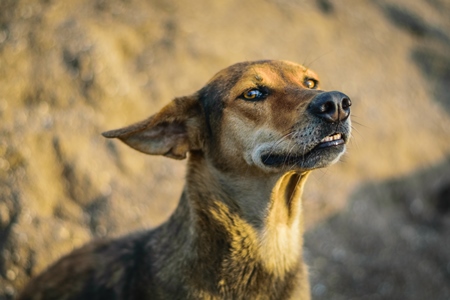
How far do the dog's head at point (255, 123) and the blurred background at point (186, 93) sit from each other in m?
2.21

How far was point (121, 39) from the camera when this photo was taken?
6426mm

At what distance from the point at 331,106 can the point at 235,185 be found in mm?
856

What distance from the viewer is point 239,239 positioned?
11.0 ft

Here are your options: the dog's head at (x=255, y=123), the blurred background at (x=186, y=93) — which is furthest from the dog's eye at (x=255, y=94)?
the blurred background at (x=186, y=93)

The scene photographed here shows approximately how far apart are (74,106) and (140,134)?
2570 millimetres

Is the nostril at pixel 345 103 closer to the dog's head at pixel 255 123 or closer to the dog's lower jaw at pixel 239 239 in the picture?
the dog's head at pixel 255 123

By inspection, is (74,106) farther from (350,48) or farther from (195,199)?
(350,48)

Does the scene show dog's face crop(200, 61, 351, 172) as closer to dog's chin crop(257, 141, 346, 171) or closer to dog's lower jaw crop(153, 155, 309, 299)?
dog's chin crop(257, 141, 346, 171)

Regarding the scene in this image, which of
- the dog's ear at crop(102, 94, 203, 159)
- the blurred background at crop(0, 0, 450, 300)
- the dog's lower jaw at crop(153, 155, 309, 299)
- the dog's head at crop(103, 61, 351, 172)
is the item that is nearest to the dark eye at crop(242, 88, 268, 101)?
the dog's head at crop(103, 61, 351, 172)

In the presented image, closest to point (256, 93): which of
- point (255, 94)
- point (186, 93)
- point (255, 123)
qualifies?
point (255, 94)

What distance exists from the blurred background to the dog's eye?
2.64 meters

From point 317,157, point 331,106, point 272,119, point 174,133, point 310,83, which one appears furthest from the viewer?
point 310,83

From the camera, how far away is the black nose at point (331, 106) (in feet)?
9.68

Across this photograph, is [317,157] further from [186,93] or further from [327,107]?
[186,93]
